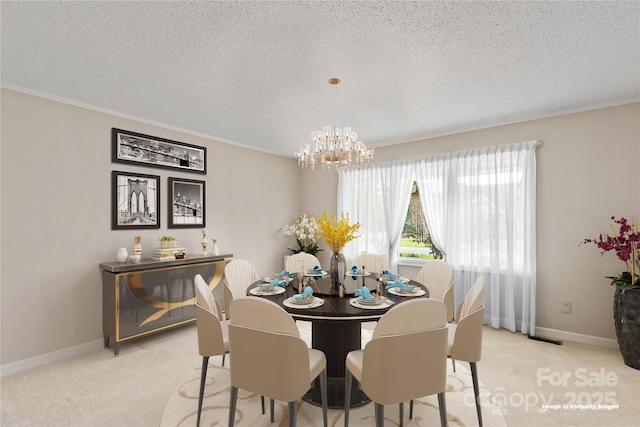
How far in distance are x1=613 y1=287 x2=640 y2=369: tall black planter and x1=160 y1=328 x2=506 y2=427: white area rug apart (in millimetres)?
1597

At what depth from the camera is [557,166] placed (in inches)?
145

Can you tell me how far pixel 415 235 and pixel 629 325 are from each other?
2.55m

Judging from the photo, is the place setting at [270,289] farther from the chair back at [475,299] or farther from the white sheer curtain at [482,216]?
the white sheer curtain at [482,216]

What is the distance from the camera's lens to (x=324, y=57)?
2.35 metres

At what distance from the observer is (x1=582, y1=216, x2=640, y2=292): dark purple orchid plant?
9.73 feet

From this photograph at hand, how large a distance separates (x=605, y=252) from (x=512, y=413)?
234 cm

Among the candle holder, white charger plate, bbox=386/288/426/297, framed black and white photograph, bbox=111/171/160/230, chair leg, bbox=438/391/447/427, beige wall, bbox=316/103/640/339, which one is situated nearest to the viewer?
chair leg, bbox=438/391/447/427

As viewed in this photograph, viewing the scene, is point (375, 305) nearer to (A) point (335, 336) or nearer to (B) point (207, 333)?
(A) point (335, 336)

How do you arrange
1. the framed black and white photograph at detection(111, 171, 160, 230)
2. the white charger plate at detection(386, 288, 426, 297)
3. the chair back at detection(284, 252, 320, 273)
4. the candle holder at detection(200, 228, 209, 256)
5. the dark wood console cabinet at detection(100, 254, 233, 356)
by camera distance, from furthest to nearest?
the candle holder at detection(200, 228, 209, 256) → the chair back at detection(284, 252, 320, 273) → the framed black and white photograph at detection(111, 171, 160, 230) → the dark wood console cabinet at detection(100, 254, 233, 356) → the white charger plate at detection(386, 288, 426, 297)

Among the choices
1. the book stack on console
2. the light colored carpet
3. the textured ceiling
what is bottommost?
the light colored carpet

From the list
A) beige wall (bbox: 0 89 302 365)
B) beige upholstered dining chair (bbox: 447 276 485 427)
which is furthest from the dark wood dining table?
beige wall (bbox: 0 89 302 365)

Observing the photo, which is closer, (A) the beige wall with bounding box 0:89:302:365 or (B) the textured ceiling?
(B) the textured ceiling

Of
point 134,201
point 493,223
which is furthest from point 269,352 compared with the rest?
point 493,223

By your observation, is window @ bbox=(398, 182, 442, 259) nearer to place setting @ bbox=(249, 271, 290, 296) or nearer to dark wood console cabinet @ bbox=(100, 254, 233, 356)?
place setting @ bbox=(249, 271, 290, 296)
